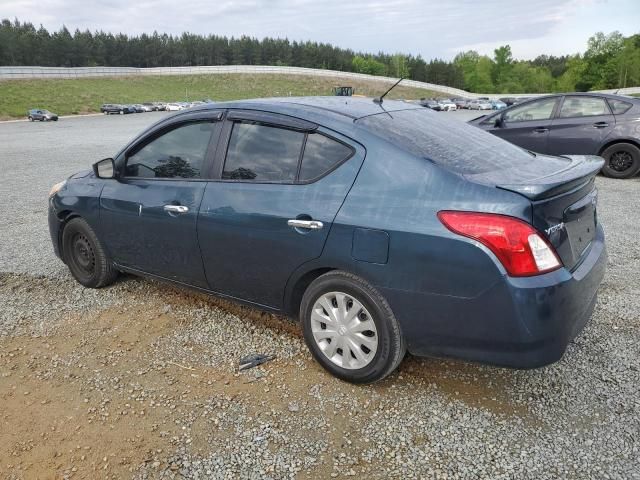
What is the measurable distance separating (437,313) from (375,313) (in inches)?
14.0

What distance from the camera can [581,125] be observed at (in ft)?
30.4

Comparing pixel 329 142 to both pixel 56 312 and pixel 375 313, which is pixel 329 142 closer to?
pixel 375 313

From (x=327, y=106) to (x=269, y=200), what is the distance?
2.49ft

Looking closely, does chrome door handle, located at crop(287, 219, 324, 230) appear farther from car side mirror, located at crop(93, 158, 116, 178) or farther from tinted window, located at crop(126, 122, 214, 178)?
car side mirror, located at crop(93, 158, 116, 178)

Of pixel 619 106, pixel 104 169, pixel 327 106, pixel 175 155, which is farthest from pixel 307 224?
pixel 619 106

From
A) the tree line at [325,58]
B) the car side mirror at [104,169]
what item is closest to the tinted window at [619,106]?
the car side mirror at [104,169]

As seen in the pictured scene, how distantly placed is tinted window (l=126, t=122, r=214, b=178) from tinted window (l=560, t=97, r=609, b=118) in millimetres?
7999

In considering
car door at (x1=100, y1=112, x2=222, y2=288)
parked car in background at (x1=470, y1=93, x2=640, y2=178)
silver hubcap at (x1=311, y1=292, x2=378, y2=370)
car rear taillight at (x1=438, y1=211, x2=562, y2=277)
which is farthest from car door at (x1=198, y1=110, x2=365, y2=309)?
parked car in background at (x1=470, y1=93, x2=640, y2=178)

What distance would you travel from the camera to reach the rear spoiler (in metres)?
2.50

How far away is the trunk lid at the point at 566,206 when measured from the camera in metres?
2.51

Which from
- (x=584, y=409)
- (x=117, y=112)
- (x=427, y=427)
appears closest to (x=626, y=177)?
(x=584, y=409)

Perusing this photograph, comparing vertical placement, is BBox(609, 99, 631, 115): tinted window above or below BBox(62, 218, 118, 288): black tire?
above

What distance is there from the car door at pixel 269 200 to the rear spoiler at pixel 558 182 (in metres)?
0.89

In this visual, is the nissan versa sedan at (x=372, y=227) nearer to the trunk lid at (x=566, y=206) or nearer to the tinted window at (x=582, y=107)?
the trunk lid at (x=566, y=206)
